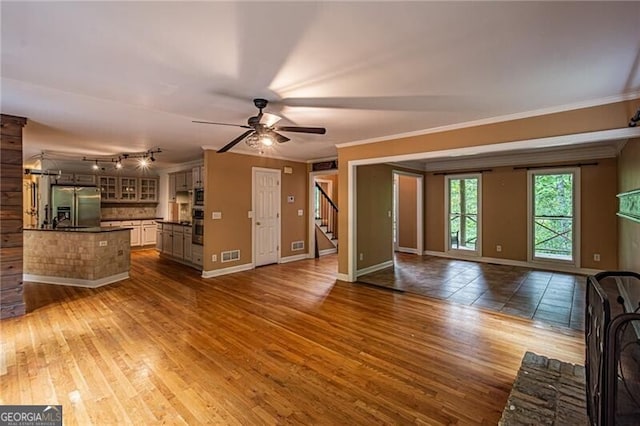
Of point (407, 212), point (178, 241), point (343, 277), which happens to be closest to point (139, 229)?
point (178, 241)

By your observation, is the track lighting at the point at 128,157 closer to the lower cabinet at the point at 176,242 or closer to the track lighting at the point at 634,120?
the lower cabinet at the point at 176,242

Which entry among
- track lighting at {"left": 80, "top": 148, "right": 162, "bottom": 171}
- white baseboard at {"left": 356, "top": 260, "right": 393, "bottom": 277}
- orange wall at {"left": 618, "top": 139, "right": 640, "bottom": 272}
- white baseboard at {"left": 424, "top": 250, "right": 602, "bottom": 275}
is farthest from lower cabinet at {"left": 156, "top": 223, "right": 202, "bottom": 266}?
orange wall at {"left": 618, "top": 139, "right": 640, "bottom": 272}

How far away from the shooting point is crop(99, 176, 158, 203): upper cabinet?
328 inches

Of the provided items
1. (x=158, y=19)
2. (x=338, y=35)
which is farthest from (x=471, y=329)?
(x=158, y=19)

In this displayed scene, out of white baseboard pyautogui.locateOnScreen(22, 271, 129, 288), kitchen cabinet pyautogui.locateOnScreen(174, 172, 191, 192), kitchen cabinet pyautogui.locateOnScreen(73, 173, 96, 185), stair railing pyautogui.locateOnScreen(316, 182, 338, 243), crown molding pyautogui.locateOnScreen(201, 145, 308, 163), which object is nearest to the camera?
white baseboard pyautogui.locateOnScreen(22, 271, 129, 288)

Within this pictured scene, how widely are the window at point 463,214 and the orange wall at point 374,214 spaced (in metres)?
2.04

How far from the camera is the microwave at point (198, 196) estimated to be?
6438 millimetres

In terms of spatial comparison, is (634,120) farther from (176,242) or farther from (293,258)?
(176,242)

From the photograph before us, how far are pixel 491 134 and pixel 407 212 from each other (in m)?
4.73

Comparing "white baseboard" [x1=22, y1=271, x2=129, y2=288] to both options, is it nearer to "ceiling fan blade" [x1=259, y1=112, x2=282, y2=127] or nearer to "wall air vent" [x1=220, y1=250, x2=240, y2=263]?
"wall air vent" [x1=220, y1=250, x2=240, y2=263]

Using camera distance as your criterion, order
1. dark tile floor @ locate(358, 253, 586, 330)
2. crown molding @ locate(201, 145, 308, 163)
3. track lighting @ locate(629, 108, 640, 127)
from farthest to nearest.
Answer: crown molding @ locate(201, 145, 308, 163)
dark tile floor @ locate(358, 253, 586, 330)
track lighting @ locate(629, 108, 640, 127)

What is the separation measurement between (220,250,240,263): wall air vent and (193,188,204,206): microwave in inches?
50.3

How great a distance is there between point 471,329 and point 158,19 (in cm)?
397

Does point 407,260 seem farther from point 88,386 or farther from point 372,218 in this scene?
point 88,386
